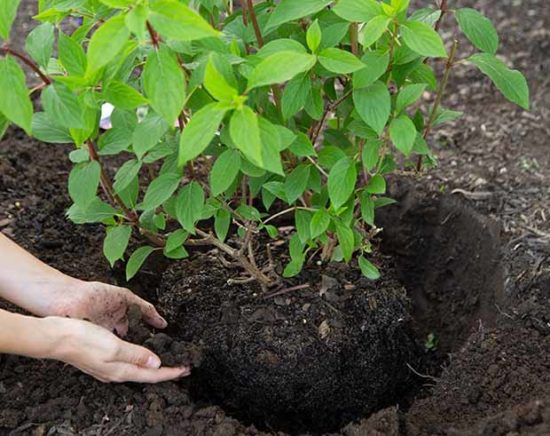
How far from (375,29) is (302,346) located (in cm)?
77

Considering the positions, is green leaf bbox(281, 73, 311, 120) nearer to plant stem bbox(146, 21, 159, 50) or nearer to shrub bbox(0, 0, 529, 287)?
shrub bbox(0, 0, 529, 287)

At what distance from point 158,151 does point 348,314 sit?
624 millimetres

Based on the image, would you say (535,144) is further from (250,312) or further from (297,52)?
(297,52)

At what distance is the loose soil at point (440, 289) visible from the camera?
1640 mm

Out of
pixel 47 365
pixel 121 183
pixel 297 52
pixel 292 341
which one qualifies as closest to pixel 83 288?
pixel 47 365

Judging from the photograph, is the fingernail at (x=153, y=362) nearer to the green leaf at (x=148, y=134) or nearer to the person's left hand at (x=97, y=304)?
the person's left hand at (x=97, y=304)

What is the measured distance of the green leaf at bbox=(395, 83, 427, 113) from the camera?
5.01ft

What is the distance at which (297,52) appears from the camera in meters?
1.33

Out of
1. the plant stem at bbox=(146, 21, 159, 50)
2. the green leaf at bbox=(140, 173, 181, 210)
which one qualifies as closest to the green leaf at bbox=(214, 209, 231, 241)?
the green leaf at bbox=(140, 173, 181, 210)

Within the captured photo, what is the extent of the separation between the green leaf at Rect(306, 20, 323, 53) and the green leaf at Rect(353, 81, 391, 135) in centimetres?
13

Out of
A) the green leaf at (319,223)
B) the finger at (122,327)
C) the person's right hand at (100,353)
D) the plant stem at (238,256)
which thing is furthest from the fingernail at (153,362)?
the green leaf at (319,223)

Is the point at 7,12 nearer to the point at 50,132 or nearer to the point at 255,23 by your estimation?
the point at 50,132

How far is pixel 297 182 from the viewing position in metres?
1.64

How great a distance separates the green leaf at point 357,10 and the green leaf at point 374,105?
15 centimetres
